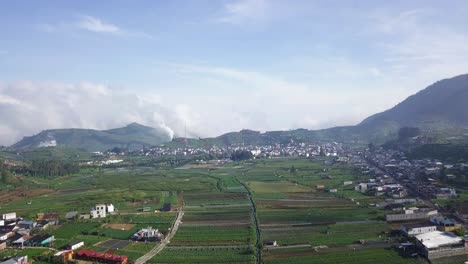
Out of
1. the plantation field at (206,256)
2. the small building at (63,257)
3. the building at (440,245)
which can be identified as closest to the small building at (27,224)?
the small building at (63,257)

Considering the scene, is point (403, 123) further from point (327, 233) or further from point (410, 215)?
point (327, 233)

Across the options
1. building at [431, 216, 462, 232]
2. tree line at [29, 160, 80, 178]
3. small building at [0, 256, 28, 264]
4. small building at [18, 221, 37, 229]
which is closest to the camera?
small building at [0, 256, 28, 264]

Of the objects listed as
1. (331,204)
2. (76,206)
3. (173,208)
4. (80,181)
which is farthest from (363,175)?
(80,181)

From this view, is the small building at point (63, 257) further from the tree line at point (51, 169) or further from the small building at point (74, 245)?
the tree line at point (51, 169)

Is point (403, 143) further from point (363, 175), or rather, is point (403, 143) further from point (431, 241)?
point (431, 241)

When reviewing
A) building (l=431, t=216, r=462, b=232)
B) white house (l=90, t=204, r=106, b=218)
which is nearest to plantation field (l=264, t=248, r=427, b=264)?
building (l=431, t=216, r=462, b=232)

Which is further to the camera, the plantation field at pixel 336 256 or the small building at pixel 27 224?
the small building at pixel 27 224

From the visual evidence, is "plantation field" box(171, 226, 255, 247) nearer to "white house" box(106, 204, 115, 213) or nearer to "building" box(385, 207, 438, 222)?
"white house" box(106, 204, 115, 213)
